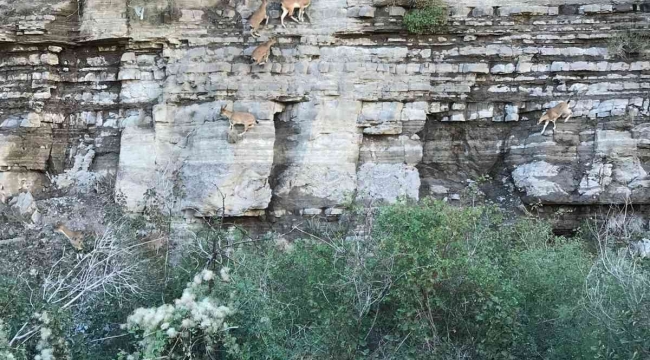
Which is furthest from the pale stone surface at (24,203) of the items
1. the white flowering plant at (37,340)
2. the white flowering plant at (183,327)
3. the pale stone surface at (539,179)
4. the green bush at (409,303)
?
the pale stone surface at (539,179)

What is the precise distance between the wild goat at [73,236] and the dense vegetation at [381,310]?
3.36ft

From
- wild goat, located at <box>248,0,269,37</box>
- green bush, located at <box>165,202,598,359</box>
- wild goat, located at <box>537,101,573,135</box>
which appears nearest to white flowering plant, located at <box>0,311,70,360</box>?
green bush, located at <box>165,202,598,359</box>

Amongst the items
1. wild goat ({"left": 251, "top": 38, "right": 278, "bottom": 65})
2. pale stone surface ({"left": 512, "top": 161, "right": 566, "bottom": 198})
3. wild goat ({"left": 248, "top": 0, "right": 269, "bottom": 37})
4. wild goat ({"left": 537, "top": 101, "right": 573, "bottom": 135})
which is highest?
wild goat ({"left": 248, "top": 0, "right": 269, "bottom": 37})

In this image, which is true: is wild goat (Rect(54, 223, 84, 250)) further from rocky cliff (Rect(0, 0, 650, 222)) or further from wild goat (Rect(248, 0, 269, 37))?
wild goat (Rect(248, 0, 269, 37))

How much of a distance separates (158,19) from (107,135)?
1909 millimetres

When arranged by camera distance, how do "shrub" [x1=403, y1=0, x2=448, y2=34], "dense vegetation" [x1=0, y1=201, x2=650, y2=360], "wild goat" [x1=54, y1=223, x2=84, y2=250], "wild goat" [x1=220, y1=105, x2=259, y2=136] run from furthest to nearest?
"shrub" [x1=403, y1=0, x2=448, y2=34] < "wild goat" [x1=220, y1=105, x2=259, y2=136] < "wild goat" [x1=54, y1=223, x2=84, y2=250] < "dense vegetation" [x1=0, y1=201, x2=650, y2=360]

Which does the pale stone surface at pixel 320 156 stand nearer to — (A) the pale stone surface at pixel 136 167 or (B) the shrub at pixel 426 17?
(B) the shrub at pixel 426 17

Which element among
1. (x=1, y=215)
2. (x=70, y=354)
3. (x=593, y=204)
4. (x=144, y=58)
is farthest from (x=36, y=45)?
(x=593, y=204)

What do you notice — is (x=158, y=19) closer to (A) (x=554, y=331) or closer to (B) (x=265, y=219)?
(B) (x=265, y=219)

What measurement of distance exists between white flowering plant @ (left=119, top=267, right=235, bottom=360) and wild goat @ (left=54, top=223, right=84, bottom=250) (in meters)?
2.36

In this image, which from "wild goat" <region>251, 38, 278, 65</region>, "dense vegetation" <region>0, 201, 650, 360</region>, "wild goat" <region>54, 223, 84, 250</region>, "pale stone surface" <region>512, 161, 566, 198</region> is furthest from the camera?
"wild goat" <region>251, 38, 278, 65</region>

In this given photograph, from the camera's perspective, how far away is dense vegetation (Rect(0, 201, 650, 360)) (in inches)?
303

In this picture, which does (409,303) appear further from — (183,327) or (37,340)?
(37,340)

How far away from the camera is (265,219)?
12.2m
